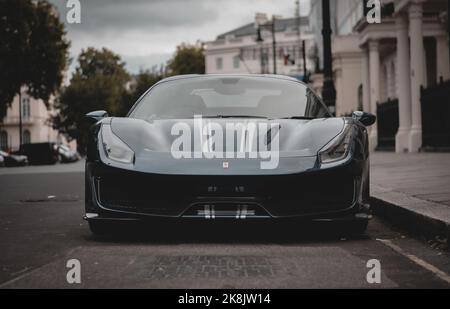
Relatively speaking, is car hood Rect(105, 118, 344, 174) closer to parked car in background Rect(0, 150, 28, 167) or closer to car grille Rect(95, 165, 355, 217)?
car grille Rect(95, 165, 355, 217)

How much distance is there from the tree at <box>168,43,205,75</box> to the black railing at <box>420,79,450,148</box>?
93965 mm

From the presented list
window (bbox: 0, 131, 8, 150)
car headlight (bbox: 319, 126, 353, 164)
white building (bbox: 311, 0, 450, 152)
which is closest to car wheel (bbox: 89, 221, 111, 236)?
car headlight (bbox: 319, 126, 353, 164)

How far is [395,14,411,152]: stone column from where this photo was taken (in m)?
26.9

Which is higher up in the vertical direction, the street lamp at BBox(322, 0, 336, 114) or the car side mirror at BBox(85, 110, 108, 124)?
the street lamp at BBox(322, 0, 336, 114)

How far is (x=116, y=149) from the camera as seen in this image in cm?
563

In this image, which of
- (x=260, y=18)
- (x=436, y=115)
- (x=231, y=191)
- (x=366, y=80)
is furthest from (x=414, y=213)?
(x=260, y=18)

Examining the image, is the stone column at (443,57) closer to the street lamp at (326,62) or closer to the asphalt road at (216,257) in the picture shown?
the street lamp at (326,62)

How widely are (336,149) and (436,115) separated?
1734cm

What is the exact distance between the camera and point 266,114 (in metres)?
6.34

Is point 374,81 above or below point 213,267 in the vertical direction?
above

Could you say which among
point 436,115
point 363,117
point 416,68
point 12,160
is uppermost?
point 416,68

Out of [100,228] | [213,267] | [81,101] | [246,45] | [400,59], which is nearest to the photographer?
[213,267]

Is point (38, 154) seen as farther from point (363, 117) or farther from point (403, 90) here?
point (363, 117)
